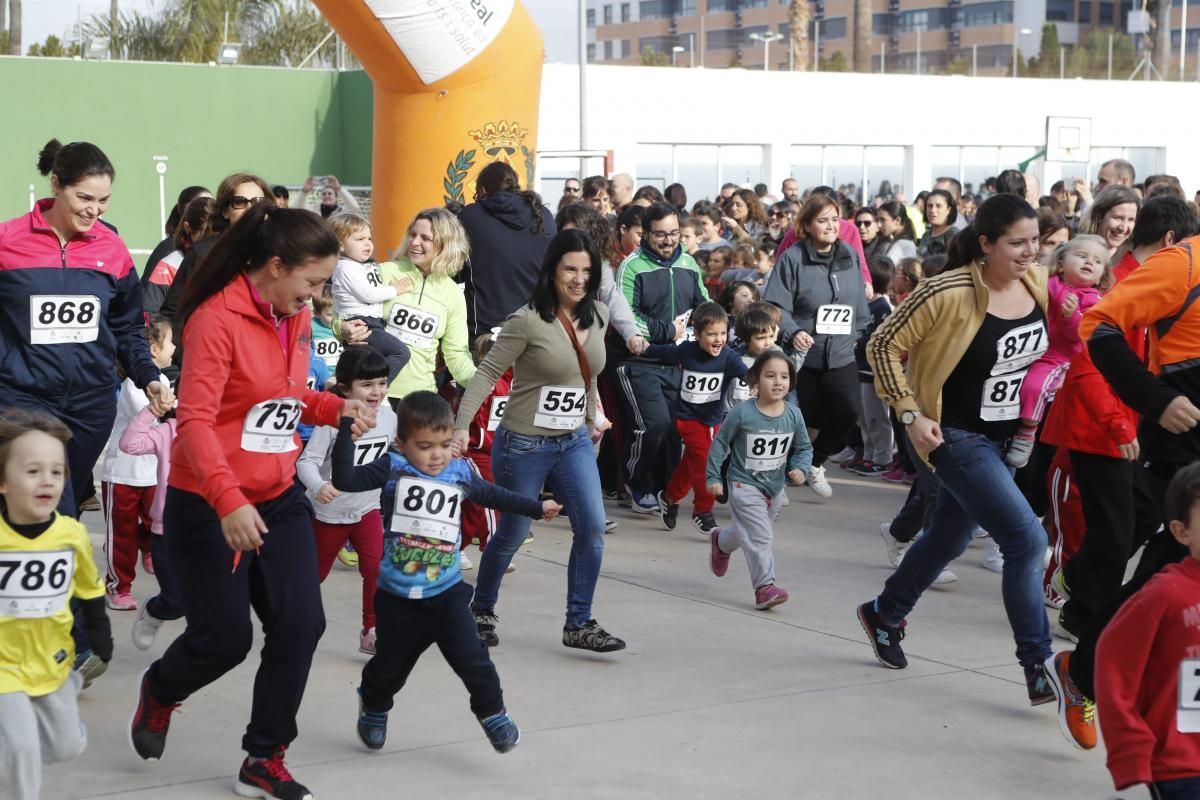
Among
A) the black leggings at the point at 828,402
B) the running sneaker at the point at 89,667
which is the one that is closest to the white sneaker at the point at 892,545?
the black leggings at the point at 828,402

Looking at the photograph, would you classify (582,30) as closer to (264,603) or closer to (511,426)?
(511,426)

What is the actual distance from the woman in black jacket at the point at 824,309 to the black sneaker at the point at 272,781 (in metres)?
5.25

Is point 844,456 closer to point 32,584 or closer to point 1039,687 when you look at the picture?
point 1039,687

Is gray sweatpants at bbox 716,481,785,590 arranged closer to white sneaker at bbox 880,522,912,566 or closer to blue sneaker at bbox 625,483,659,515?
white sneaker at bbox 880,522,912,566

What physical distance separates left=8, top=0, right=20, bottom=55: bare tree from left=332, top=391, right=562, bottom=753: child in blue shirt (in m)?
36.3

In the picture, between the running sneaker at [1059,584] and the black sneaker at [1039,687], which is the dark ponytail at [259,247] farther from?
the running sneaker at [1059,584]

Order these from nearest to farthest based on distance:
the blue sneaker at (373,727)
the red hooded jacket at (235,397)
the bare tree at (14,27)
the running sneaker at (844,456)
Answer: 1. the red hooded jacket at (235,397)
2. the blue sneaker at (373,727)
3. the running sneaker at (844,456)
4. the bare tree at (14,27)

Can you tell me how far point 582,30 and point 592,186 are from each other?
8774 mm

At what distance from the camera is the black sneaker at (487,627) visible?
6445 millimetres

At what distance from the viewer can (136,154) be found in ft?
83.7

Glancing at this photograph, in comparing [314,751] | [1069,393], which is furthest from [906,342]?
[314,751]

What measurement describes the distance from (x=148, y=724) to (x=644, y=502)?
5.21 metres

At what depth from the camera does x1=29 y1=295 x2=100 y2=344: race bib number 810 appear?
5645 millimetres

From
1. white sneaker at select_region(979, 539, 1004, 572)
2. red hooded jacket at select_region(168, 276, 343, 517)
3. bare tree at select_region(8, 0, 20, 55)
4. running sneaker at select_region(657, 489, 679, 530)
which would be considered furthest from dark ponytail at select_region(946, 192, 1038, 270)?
bare tree at select_region(8, 0, 20, 55)
